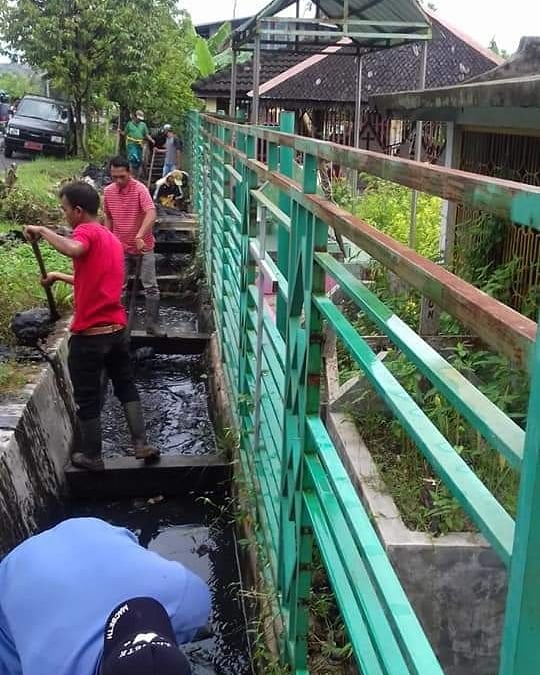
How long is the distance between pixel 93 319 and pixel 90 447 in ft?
2.82

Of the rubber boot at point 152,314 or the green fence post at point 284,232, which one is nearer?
the green fence post at point 284,232

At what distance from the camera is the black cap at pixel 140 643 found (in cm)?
174

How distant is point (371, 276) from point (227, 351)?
47.4 inches

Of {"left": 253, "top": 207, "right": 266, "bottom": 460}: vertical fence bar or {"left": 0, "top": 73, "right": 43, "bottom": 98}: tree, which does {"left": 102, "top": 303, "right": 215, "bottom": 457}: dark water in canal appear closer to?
{"left": 253, "top": 207, "right": 266, "bottom": 460}: vertical fence bar

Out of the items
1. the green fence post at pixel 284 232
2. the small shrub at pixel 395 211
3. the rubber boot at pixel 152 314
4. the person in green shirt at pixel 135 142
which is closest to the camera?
the green fence post at pixel 284 232

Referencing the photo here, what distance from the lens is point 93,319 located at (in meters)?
5.09

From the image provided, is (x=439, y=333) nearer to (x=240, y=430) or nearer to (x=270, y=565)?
(x=240, y=430)

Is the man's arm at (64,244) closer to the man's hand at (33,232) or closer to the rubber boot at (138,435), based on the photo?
the man's hand at (33,232)

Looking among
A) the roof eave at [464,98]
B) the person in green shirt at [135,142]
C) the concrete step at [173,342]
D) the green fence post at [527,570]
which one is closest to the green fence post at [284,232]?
the roof eave at [464,98]

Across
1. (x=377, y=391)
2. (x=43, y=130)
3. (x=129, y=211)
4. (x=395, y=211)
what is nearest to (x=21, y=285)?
(x=129, y=211)

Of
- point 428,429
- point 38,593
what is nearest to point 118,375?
point 38,593

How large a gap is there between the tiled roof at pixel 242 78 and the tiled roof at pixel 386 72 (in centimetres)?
167

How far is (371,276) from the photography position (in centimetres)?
620

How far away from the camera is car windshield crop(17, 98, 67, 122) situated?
→ 71.4 ft
